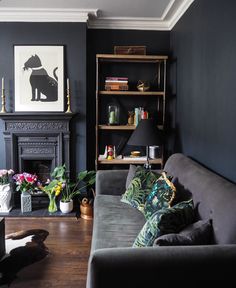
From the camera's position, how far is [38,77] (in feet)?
13.3

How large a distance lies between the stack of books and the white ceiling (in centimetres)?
76

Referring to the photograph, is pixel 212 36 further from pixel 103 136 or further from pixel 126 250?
pixel 103 136

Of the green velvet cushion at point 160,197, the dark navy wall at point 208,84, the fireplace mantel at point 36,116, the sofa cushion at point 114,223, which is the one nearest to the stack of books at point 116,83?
the fireplace mantel at point 36,116


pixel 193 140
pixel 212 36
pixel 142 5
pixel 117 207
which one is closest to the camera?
pixel 212 36

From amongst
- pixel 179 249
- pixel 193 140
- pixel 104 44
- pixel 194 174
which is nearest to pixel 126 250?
pixel 179 249

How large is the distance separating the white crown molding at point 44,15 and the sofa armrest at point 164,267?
10.6 feet

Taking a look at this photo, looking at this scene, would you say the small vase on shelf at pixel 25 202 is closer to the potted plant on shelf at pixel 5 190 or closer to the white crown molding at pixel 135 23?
the potted plant on shelf at pixel 5 190

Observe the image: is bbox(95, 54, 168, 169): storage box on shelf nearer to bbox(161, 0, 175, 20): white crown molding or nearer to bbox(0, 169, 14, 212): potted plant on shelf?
bbox(161, 0, 175, 20): white crown molding

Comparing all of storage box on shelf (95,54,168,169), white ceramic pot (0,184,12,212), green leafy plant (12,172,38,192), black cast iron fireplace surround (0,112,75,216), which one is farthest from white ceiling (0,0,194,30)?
white ceramic pot (0,184,12,212)

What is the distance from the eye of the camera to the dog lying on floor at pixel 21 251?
2547 millimetres

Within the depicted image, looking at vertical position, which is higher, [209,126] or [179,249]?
[209,126]

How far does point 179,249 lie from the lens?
1497 millimetres

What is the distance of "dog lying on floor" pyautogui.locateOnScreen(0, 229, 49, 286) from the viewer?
100 inches

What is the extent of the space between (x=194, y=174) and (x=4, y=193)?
8.41ft
